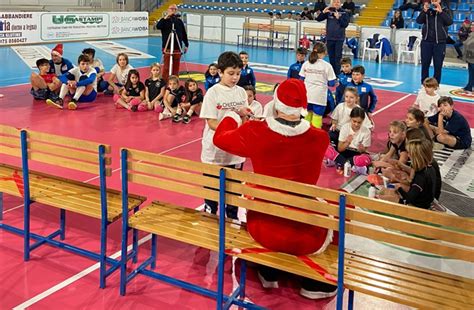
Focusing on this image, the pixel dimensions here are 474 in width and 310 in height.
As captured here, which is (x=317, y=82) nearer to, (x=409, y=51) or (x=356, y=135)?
(x=356, y=135)

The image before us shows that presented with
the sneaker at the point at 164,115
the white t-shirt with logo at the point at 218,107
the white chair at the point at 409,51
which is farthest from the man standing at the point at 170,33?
the white chair at the point at 409,51

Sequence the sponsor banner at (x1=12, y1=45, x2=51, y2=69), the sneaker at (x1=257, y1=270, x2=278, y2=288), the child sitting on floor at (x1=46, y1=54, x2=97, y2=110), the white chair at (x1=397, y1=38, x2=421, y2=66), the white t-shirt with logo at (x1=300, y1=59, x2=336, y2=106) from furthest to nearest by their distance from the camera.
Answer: the white chair at (x1=397, y1=38, x2=421, y2=66)
the sponsor banner at (x1=12, y1=45, x2=51, y2=69)
the child sitting on floor at (x1=46, y1=54, x2=97, y2=110)
the white t-shirt with logo at (x1=300, y1=59, x2=336, y2=106)
the sneaker at (x1=257, y1=270, x2=278, y2=288)

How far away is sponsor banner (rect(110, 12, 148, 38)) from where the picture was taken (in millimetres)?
21052

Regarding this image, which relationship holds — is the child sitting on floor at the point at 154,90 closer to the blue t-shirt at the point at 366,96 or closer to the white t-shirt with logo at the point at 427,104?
the blue t-shirt at the point at 366,96

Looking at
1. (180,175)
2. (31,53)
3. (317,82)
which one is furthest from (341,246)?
(31,53)

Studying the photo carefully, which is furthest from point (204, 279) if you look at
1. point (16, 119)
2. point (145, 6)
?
point (145, 6)

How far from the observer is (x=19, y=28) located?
17016mm

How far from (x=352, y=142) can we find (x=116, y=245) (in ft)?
12.2

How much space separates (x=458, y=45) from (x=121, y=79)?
47.7 feet

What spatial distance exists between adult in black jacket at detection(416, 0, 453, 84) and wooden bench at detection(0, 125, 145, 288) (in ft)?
26.7

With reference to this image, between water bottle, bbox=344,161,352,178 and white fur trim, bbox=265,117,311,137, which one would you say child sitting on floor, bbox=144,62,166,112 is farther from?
white fur trim, bbox=265,117,311,137

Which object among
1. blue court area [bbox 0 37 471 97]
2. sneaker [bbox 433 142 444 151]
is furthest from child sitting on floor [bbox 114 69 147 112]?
sneaker [bbox 433 142 444 151]

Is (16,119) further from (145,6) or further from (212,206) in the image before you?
(145,6)

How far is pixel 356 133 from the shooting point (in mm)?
7141
